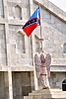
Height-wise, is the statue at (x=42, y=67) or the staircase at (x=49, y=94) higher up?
the statue at (x=42, y=67)

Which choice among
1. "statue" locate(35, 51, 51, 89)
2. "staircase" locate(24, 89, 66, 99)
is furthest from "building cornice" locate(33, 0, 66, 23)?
"staircase" locate(24, 89, 66, 99)

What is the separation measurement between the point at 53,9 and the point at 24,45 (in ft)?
11.1

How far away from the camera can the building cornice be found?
Result: 37.5 m

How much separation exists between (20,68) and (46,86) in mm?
8661

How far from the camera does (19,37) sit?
36750mm

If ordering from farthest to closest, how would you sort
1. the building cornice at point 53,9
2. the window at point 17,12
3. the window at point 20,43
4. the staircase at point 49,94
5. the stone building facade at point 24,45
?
the building cornice at point 53,9
the window at point 17,12
the window at point 20,43
the stone building facade at point 24,45
the staircase at point 49,94

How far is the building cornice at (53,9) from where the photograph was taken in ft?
123

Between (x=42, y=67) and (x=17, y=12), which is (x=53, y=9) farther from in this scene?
(x=42, y=67)

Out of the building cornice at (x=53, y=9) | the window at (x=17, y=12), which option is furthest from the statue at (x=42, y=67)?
the building cornice at (x=53, y=9)

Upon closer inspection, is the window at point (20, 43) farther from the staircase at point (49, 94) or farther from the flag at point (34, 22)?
the staircase at point (49, 94)

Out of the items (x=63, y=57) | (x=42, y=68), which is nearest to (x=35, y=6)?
(x=63, y=57)

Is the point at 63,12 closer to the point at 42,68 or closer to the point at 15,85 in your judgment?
the point at 15,85

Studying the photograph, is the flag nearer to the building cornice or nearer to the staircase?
the building cornice

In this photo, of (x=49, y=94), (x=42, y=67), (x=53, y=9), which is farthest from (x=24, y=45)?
(x=49, y=94)
